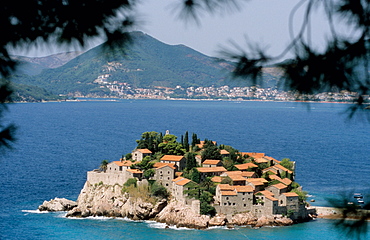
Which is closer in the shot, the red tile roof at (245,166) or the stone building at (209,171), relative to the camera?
the stone building at (209,171)

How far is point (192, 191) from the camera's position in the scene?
3684 cm

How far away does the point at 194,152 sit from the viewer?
45.6 metres

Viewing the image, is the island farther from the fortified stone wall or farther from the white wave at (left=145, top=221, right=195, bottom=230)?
the white wave at (left=145, top=221, right=195, bottom=230)

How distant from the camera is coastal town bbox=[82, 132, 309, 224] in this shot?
36.8 metres

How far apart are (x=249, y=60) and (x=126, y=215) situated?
35.3 meters

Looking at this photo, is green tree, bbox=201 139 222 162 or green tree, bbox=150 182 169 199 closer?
green tree, bbox=150 182 169 199

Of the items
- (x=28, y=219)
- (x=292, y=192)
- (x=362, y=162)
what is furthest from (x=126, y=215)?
(x=362, y=162)

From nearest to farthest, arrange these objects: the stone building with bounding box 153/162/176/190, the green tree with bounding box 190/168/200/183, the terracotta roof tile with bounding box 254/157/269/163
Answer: the green tree with bounding box 190/168/200/183 → the stone building with bounding box 153/162/176/190 → the terracotta roof tile with bounding box 254/157/269/163

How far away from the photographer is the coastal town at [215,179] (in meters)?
36.8

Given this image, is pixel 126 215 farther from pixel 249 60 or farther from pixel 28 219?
pixel 249 60

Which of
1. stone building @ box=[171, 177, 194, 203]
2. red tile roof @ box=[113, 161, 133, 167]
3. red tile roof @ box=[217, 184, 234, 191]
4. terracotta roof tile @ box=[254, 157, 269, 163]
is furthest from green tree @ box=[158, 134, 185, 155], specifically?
red tile roof @ box=[217, 184, 234, 191]

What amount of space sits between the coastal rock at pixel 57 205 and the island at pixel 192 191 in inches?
3.2

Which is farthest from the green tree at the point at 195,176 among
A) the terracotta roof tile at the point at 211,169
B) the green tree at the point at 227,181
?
the green tree at the point at 227,181

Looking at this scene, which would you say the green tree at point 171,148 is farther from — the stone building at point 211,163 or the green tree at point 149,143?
the stone building at point 211,163
